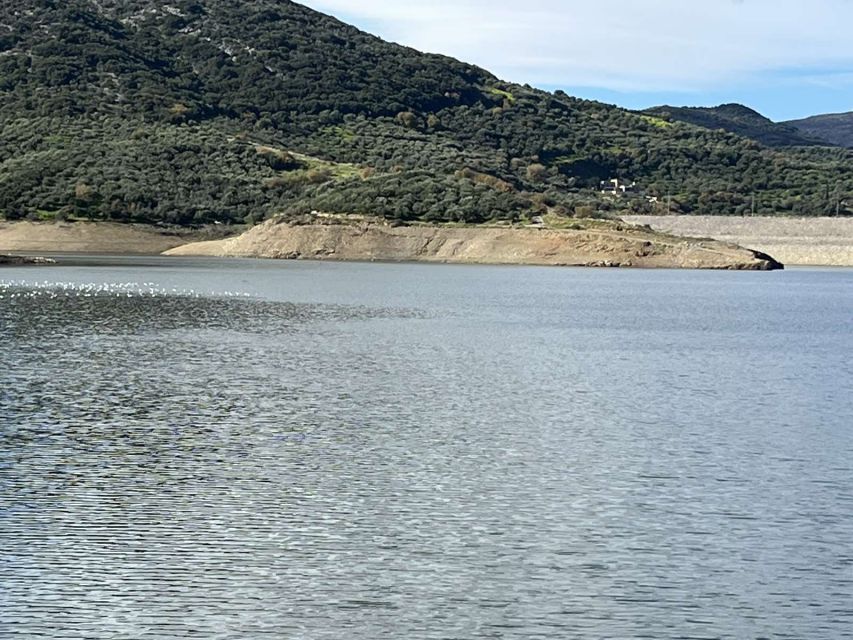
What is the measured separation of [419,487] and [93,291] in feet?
146

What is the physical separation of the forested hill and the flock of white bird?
1838 inches

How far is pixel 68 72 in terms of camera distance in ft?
495

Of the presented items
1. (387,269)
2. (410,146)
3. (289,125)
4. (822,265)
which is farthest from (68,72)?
(822,265)

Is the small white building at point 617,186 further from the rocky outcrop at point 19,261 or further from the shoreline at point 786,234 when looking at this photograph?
the rocky outcrop at point 19,261

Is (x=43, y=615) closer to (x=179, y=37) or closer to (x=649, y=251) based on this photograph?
(x=649, y=251)

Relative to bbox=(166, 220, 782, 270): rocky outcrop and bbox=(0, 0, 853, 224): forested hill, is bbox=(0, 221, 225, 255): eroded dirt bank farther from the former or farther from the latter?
bbox=(166, 220, 782, 270): rocky outcrop

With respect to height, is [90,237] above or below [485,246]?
below

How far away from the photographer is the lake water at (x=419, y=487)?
510 inches

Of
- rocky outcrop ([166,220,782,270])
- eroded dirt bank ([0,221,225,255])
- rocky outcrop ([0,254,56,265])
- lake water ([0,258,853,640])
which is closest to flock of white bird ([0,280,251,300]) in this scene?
lake water ([0,258,853,640])

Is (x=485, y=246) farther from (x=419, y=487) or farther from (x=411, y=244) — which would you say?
(x=419, y=487)

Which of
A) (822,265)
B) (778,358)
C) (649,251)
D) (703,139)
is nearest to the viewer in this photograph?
(778,358)

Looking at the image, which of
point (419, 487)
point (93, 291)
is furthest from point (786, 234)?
point (419, 487)

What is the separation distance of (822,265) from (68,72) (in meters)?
80.9

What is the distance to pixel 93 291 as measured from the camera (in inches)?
2377
